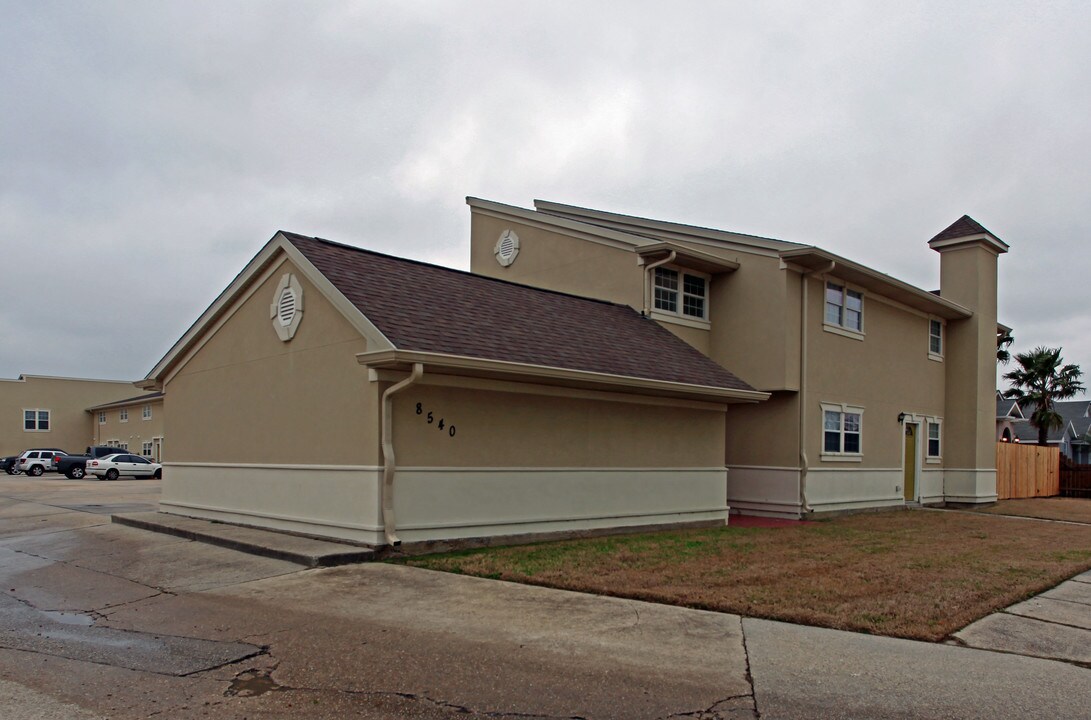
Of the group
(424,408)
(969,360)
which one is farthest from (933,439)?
(424,408)

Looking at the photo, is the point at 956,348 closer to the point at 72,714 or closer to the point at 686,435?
the point at 686,435

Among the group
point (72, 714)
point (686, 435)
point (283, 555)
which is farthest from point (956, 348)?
point (72, 714)

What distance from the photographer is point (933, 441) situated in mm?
23516

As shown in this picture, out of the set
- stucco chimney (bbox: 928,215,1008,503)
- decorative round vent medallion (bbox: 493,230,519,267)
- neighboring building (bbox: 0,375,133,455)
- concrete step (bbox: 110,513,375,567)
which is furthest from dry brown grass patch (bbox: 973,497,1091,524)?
neighboring building (bbox: 0,375,133,455)

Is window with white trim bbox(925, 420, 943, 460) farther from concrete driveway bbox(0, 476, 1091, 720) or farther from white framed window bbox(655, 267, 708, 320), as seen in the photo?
concrete driveway bbox(0, 476, 1091, 720)

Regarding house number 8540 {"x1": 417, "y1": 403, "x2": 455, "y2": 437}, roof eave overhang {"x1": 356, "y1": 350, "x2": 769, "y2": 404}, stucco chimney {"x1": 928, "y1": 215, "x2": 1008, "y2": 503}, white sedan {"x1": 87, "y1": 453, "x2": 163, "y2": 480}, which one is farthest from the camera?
white sedan {"x1": 87, "y1": 453, "x2": 163, "y2": 480}

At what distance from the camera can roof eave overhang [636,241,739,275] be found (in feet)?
56.6

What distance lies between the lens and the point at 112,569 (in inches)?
420

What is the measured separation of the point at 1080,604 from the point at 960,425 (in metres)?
16.1

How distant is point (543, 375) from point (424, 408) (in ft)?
6.29

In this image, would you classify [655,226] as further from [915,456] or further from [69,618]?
[69,618]

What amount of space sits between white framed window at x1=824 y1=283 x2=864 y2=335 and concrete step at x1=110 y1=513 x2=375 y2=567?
12502 millimetres

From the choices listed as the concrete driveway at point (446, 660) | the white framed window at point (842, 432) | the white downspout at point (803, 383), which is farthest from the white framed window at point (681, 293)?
the concrete driveway at point (446, 660)

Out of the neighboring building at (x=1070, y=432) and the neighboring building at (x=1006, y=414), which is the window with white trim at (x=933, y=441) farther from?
the neighboring building at (x=1070, y=432)
